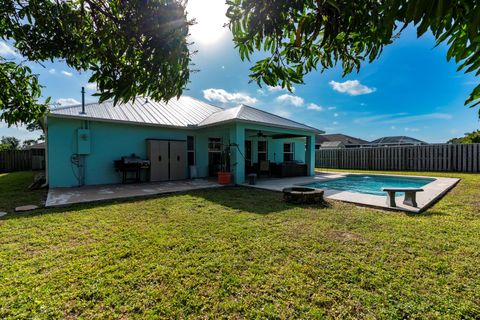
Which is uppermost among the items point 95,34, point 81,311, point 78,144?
point 95,34

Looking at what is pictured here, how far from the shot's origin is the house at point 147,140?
8562 millimetres

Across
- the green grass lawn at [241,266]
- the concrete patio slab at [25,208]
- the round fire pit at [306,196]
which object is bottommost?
the green grass lawn at [241,266]

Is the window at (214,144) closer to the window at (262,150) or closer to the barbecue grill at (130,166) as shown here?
the window at (262,150)

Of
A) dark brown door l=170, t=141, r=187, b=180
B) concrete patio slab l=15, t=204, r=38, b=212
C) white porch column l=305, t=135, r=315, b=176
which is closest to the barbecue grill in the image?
dark brown door l=170, t=141, r=187, b=180

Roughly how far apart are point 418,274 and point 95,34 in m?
4.30

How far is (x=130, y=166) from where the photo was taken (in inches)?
370

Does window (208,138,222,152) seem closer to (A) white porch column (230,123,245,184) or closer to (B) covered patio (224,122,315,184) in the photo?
(B) covered patio (224,122,315,184)

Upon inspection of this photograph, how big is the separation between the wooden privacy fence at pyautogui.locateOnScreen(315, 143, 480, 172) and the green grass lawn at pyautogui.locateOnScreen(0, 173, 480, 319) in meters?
12.3

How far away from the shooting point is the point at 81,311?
192cm

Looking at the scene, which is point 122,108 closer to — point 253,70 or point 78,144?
point 78,144

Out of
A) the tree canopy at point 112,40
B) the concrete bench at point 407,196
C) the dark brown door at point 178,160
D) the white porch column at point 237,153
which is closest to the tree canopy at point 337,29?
the tree canopy at point 112,40

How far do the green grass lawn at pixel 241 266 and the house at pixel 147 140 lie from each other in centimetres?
476

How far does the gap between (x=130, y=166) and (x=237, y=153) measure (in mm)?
4839

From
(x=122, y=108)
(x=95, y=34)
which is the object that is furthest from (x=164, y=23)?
(x=122, y=108)
